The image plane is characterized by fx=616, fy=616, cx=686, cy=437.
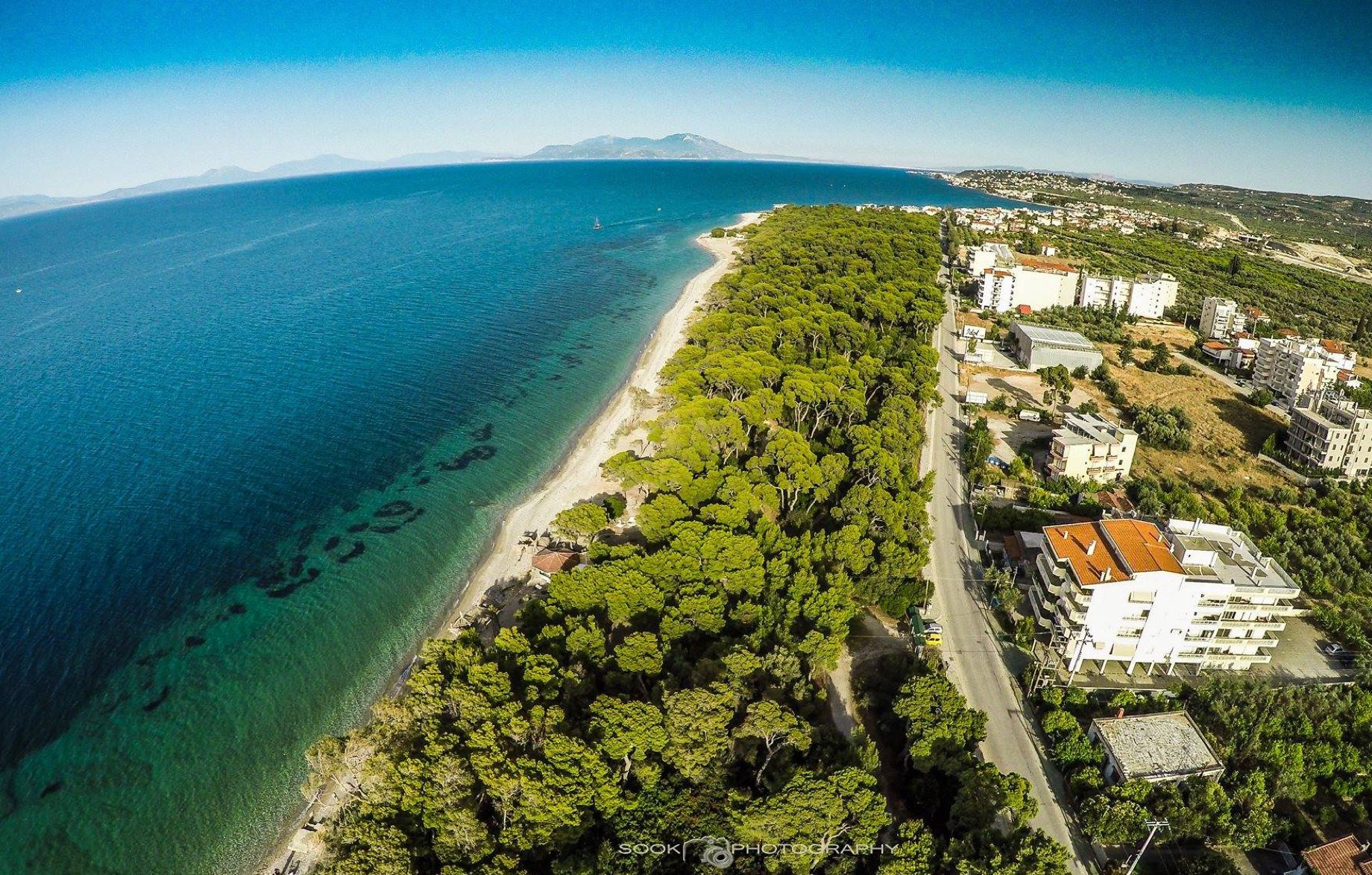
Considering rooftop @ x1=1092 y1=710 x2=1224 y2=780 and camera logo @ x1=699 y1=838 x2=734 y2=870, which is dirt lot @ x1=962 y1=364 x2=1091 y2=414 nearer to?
rooftop @ x1=1092 y1=710 x2=1224 y2=780

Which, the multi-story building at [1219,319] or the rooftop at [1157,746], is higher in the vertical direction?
the multi-story building at [1219,319]

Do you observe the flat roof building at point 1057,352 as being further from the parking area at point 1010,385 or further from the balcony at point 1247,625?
the balcony at point 1247,625

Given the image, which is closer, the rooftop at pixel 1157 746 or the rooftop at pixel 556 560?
the rooftop at pixel 1157 746

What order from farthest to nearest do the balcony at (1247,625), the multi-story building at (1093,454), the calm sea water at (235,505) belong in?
the multi-story building at (1093,454), the balcony at (1247,625), the calm sea water at (235,505)

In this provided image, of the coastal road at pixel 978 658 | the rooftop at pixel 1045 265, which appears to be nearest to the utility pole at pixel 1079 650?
the coastal road at pixel 978 658

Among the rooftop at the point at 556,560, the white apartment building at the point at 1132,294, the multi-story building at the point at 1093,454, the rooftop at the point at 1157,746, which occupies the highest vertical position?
the white apartment building at the point at 1132,294

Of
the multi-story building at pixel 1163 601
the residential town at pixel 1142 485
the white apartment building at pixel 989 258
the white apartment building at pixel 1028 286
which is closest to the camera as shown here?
the residential town at pixel 1142 485

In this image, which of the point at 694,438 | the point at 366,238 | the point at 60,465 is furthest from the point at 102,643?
the point at 366,238
